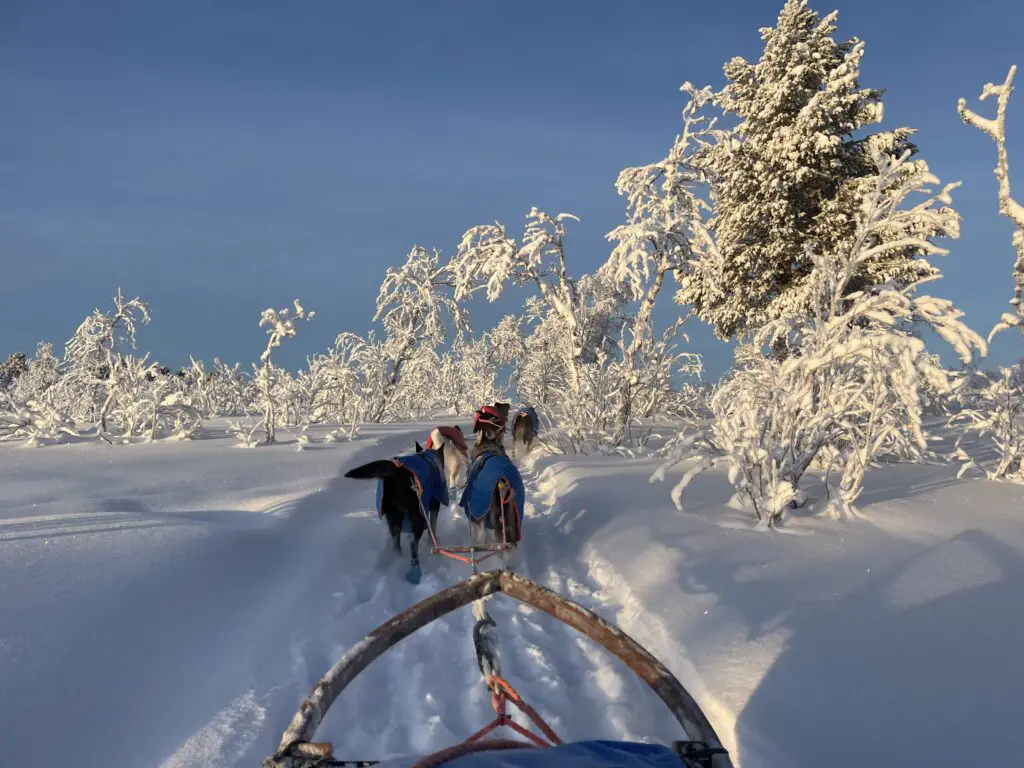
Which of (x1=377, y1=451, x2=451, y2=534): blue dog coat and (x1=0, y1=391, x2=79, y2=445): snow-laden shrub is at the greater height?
(x1=0, y1=391, x2=79, y2=445): snow-laden shrub

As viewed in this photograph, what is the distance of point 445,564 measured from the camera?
5.64 m

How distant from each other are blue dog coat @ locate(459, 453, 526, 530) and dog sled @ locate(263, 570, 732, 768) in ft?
7.63

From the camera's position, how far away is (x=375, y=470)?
5.04 metres

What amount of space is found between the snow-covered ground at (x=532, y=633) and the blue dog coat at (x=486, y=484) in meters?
0.61

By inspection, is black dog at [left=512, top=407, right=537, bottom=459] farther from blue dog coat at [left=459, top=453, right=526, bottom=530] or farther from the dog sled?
the dog sled

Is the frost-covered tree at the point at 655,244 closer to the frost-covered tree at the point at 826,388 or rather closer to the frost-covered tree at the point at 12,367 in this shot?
the frost-covered tree at the point at 826,388

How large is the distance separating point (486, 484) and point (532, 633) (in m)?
1.61

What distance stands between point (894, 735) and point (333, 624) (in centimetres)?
338

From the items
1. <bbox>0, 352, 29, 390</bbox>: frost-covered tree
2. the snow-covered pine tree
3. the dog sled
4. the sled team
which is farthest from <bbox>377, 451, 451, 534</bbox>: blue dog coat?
<bbox>0, 352, 29, 390</bbox>: frost-covered tree

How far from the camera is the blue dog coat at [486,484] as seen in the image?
545 cm

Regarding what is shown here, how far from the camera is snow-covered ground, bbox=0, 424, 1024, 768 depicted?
8.58 ft

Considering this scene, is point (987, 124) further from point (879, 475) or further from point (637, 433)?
point (637, 433)

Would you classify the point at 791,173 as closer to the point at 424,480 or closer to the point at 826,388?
the point at 826,388

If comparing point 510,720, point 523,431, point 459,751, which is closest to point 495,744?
point 459,751
